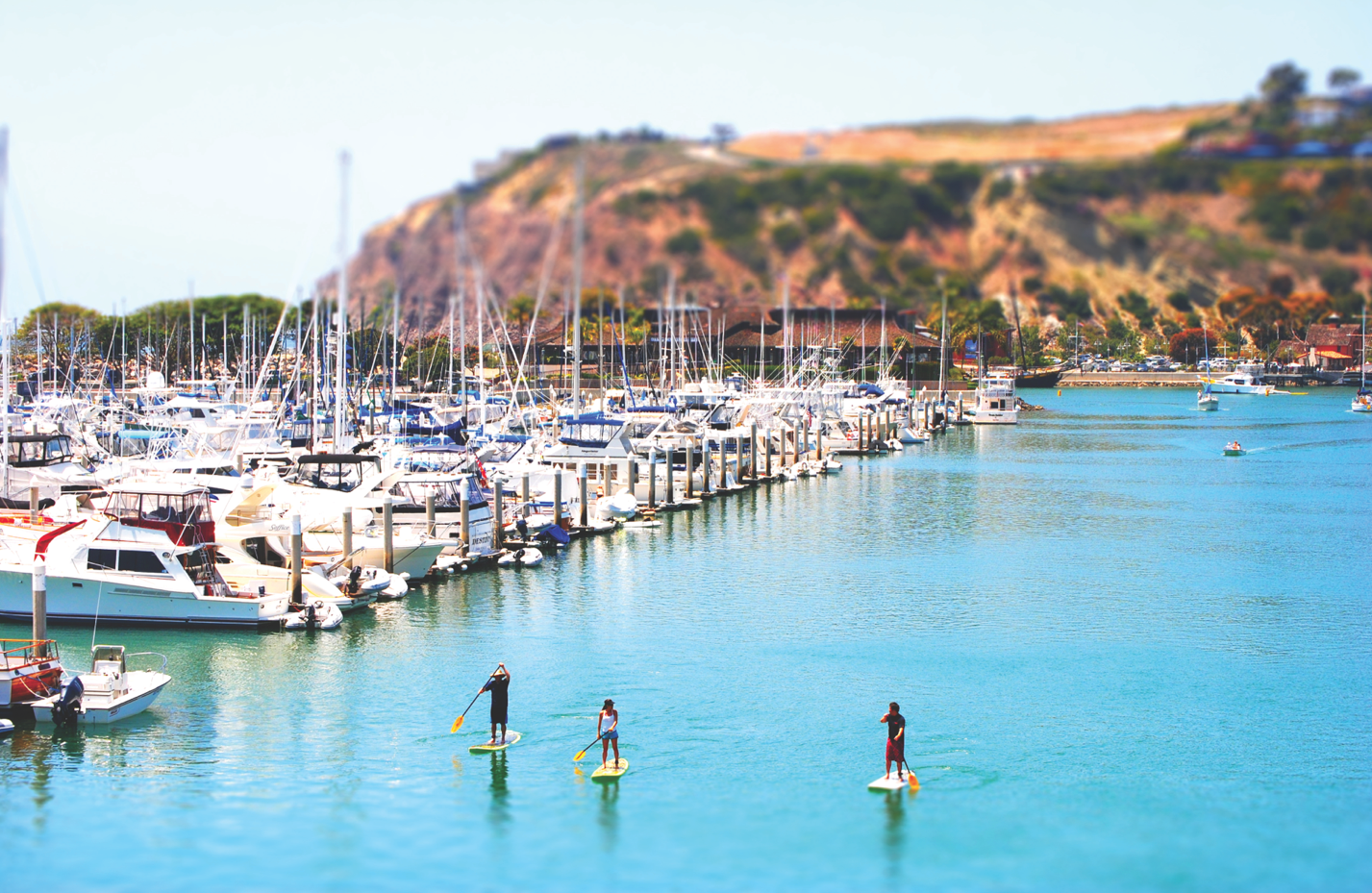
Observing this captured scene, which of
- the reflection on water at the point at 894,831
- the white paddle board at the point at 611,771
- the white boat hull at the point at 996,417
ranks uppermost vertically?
the white boat hull at the point at 996,417

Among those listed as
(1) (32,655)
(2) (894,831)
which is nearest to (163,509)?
(1) (32,655)

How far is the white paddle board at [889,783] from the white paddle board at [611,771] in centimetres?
514

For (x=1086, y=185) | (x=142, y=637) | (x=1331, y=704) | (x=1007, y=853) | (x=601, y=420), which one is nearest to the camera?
(x=1086, y=185)

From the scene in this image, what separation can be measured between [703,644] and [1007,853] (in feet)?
53.2

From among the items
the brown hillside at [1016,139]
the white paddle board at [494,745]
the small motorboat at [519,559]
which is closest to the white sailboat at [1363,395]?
the small motorboat at [519,559]

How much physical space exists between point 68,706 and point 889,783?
17.8 meters

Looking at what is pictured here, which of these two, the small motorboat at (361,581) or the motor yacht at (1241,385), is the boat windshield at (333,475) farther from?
the motor yacht at (1241,385)

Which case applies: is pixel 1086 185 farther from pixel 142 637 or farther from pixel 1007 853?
pixel 142 637

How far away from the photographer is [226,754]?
2888 centimetres

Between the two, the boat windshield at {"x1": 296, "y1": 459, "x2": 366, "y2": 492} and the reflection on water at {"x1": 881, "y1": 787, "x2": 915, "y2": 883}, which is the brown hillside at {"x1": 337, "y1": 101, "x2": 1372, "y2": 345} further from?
the boat windshield at {"x1": 296, "y1": 459, "x2": 366, "y2": 492}

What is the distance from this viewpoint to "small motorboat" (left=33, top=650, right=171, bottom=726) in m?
29.4

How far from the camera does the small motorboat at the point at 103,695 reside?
2938cm

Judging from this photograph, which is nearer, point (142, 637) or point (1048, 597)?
point (142, 637)

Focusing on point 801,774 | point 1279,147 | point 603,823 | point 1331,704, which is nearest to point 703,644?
point 801,774
